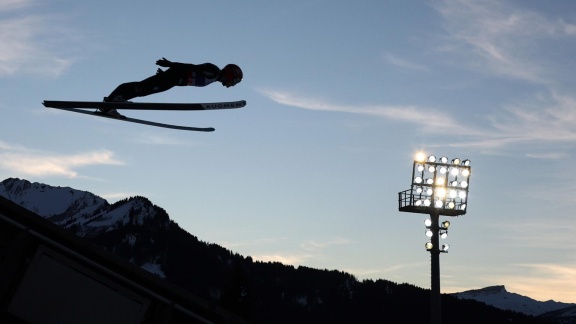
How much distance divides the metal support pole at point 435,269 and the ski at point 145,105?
A: 16.6 meters

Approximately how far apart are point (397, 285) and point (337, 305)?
1567 centimetres

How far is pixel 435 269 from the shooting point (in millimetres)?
28344

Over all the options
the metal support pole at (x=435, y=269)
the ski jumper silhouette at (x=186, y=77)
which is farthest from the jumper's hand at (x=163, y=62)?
the metal support pole at (x=435, y=269)

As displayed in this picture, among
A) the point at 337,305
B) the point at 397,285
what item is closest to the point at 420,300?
the point at 397,285

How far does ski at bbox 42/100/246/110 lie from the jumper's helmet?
117 centimetres

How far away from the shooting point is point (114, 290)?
22.7 ft

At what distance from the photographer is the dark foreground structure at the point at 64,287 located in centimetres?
680

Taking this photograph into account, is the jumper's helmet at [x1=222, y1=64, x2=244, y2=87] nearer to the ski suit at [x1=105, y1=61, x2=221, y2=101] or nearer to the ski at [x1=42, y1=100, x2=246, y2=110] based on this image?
the ski suit at [x1=105, y1=61, x2=221, y2=101]

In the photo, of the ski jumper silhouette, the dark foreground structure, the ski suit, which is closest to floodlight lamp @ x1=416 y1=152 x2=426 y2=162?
the ski jumper silhouette

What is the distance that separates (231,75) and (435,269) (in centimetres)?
1897

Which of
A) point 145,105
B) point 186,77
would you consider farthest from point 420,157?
point 186,77

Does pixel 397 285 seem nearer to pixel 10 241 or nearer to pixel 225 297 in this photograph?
pixel 225 297

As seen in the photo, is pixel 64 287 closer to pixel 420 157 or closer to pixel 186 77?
pixel 186 77

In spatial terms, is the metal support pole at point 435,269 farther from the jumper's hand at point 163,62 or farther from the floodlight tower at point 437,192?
the jumper's hand at point 163,62
